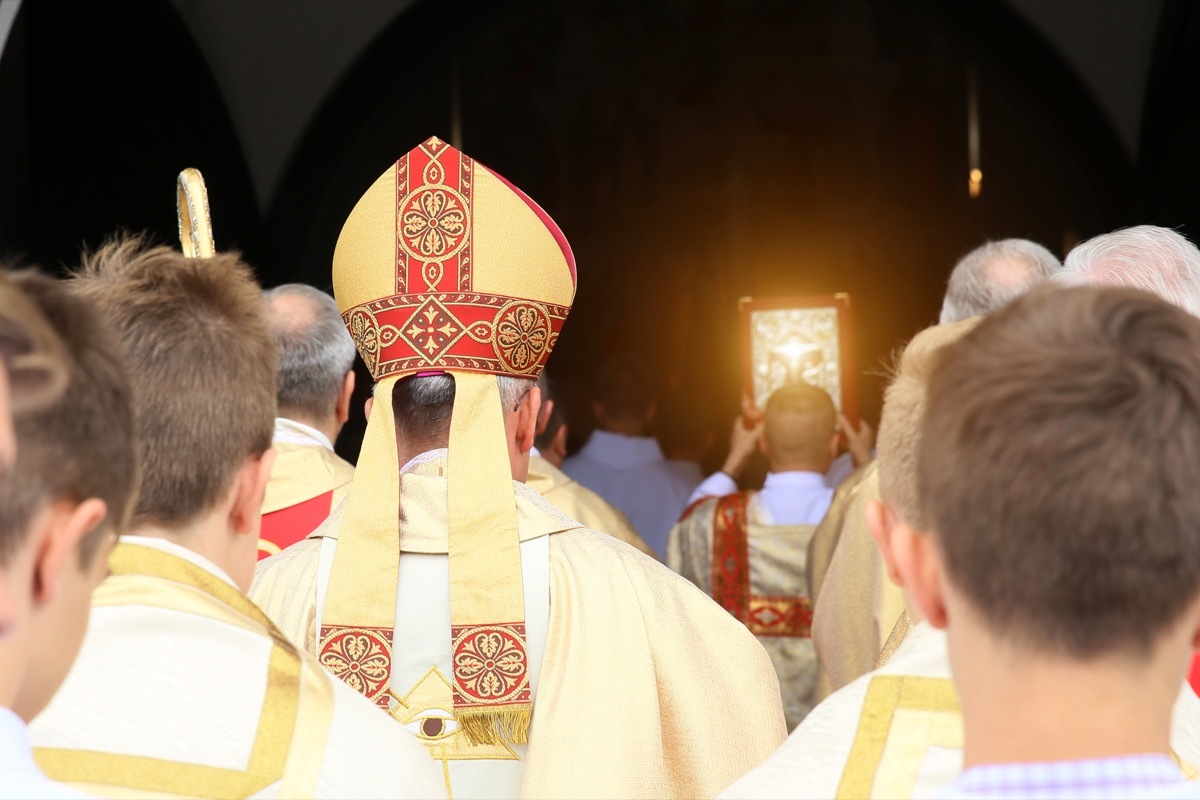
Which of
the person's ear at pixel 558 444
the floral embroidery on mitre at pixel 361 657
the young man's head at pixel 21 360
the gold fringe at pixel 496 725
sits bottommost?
the person's ear at pixel 558 444

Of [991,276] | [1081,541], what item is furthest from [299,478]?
[1081,541]

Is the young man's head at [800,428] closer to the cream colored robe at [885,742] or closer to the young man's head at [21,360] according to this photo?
the cream colored robe at [885,742]

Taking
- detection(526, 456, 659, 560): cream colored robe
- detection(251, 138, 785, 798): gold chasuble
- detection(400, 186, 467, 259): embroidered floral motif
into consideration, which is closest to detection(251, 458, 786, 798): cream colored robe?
detection(251, 138, 785, 798): gold chasuble

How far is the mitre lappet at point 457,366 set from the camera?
2.29 metres

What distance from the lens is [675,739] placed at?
2307 mm

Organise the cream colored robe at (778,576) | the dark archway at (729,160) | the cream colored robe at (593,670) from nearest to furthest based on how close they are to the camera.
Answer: the cream colored robe at (593,670)
the cream colored robe at (778,576)
the dark archway at (729,160)

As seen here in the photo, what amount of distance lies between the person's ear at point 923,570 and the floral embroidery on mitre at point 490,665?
1.10 m

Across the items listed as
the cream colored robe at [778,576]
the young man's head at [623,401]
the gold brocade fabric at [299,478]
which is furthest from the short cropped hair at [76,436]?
the young man's head at [623,401]

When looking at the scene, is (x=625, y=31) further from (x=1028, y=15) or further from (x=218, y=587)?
(x=218, y=587)

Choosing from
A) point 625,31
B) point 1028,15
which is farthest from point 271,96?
point 1028,15

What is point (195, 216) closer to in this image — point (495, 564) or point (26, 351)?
point (495, 564)

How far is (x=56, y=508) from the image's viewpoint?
1137mm

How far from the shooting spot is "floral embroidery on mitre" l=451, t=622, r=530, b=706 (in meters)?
2.26

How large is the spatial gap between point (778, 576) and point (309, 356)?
209 centimetres
